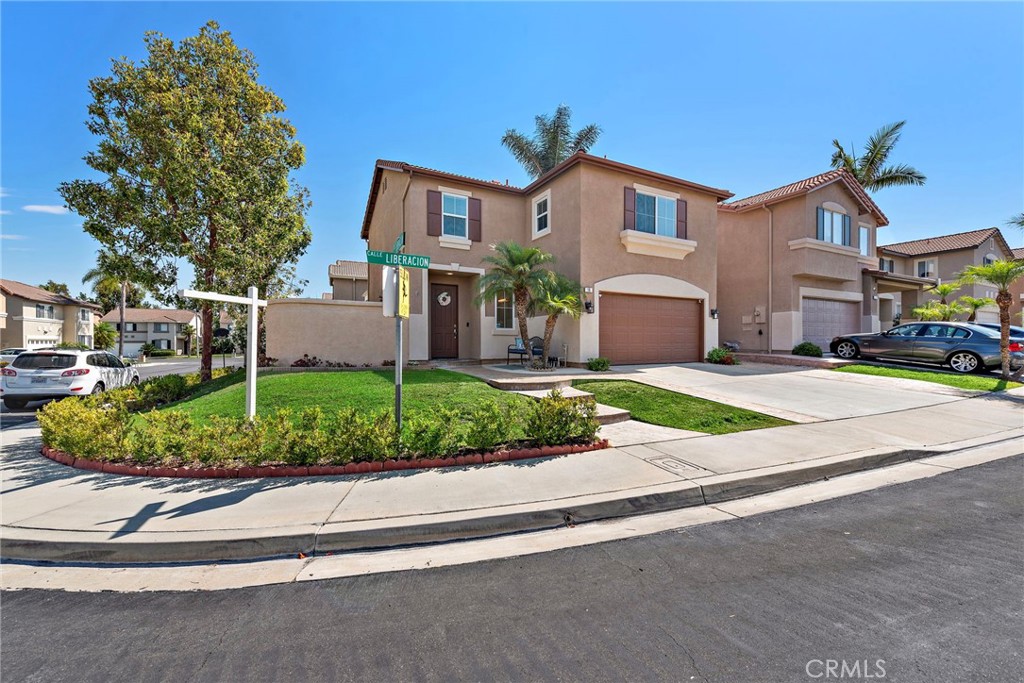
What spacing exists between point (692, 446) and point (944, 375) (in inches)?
451

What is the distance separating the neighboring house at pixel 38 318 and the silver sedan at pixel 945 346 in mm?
47974

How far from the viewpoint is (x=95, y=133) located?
12.5m

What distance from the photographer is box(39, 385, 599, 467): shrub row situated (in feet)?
17.7

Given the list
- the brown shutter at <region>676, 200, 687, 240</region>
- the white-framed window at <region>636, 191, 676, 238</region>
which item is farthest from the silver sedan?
the white-framed window at <region>636, 191, 676, 238</region>

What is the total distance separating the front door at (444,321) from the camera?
1544 cm

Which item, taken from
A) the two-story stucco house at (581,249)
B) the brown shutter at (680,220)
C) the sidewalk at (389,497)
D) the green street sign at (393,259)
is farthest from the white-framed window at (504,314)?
the green street sign at (393,259)

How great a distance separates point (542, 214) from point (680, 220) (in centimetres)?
497

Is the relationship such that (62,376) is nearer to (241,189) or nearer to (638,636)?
(241,189)

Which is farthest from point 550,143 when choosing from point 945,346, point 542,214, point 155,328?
point 155,328

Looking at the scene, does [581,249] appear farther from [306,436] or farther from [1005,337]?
[1005,337]

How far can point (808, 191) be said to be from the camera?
17156mm

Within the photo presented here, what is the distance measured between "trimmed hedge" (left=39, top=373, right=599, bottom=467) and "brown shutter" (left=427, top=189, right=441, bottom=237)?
8.95 m

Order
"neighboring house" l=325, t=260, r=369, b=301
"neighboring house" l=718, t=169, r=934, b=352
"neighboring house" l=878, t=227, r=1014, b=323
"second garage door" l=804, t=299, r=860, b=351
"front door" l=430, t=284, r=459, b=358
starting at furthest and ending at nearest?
1. "neighboring house" l=878, t=227, r=1014, b=323
2. "neighboring house" l=325, t=260, r=369, b=301
3. "second garage door" l=804, t=299, r=860, b=351
4. "neighboring house" l=718, t=169, r=934, b=352
5. "front door" l=430, t=284, r=459, b=358

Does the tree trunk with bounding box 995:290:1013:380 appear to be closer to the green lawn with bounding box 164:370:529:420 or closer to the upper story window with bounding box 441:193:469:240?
the green lawn with bounding box 164:370:529:420
